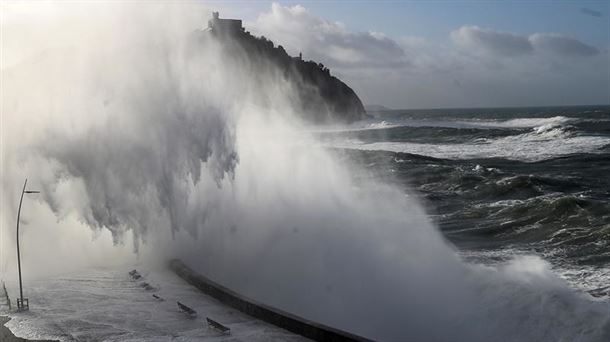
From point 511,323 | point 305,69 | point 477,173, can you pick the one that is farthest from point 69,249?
point 305,69

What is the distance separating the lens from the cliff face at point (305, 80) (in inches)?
3492

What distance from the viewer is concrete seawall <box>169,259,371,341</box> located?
8.50m

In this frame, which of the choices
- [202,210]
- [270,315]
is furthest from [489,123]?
[270,315]

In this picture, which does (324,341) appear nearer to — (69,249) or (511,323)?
(511,323)

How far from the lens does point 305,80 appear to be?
4692 inches

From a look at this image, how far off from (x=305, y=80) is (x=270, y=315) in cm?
11109

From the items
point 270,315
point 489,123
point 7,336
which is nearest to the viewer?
point 7,336

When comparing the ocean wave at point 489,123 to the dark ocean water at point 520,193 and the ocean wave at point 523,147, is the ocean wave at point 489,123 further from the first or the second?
the dark ocean water at point 520,193

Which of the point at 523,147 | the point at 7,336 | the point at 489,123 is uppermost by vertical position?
the point at 489,123

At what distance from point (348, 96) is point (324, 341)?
445ft

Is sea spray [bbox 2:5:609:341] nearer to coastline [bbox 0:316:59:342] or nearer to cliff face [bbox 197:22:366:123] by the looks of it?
coastline [bbox 0:316:59:342]

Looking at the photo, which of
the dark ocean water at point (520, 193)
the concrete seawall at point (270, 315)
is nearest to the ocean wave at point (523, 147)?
the dark ocean water at point (520, 193)

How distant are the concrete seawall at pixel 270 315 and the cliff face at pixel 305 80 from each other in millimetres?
61985

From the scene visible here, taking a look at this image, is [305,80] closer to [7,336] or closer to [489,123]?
A: [489,123]
